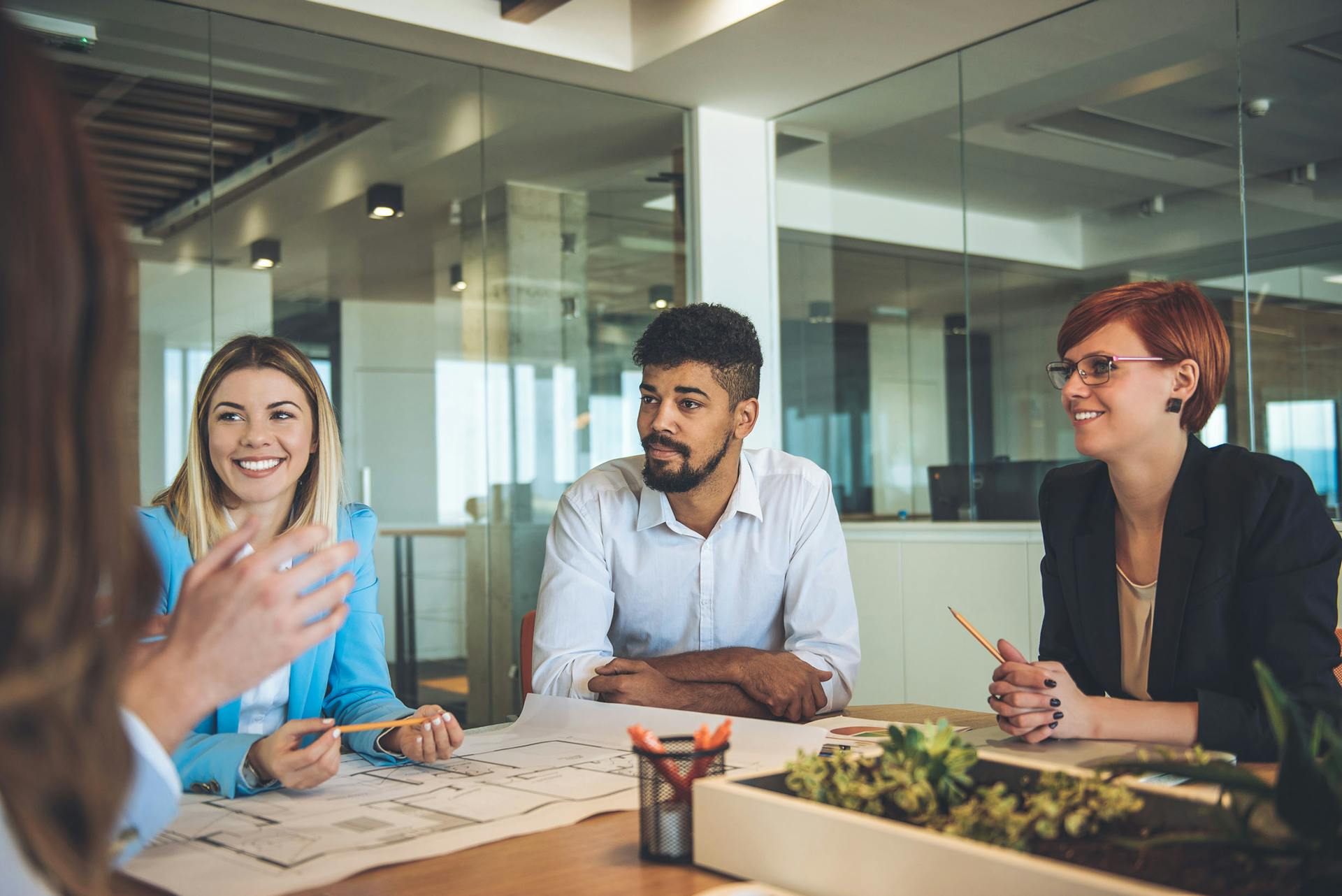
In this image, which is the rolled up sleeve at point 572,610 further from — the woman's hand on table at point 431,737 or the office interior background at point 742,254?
the office interior background at point 742,254

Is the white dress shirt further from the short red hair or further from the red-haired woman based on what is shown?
the short red hair

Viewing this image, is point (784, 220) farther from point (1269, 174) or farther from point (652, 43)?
point (1269, 174)

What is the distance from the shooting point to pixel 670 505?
7.68ft

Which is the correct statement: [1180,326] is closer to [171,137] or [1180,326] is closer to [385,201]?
[385,201]

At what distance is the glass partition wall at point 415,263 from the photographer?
3607mm

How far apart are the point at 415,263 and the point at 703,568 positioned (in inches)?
90.8

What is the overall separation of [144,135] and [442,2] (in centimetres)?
110

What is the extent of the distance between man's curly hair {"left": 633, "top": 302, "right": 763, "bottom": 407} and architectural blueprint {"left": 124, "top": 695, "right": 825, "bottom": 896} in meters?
0.87

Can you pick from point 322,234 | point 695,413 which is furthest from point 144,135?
point 695,413

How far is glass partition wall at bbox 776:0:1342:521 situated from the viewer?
130 inches

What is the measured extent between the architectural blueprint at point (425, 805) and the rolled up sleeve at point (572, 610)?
0.96 ft

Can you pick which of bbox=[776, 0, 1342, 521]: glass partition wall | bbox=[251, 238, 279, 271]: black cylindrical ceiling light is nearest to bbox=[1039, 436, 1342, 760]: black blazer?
bbox=[776, 0, 1342, 521]: glass partition wall

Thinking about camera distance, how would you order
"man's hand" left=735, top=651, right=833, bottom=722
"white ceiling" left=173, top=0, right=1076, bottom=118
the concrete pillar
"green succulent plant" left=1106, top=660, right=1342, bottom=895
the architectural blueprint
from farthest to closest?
the concrete pillar < "white ceiling" left=173, top=0, right=1076, bottom=118 < "man's hand" left=735, top=651, right=833, bottom=722 < the architectural blueprint < "green succulent plant" left=1106, top=660, right=1342, bottom=895

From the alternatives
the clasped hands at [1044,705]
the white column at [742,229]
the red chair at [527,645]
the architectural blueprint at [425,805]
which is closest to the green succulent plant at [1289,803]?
the architectural blueprint at [425,805]
